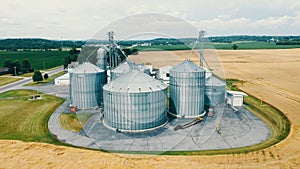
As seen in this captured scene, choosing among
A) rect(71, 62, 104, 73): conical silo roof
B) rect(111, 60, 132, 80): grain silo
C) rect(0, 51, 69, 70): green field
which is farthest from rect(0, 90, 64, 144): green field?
rect(0, 51, 69, 70): green field

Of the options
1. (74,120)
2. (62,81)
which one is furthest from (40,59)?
(74,120)

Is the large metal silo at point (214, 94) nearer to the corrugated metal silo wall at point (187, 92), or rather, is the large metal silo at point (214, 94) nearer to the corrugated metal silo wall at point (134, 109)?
the corrugated metal silo wall at point (187, 92)

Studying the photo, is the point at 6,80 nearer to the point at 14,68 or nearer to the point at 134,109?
the point at 14,68

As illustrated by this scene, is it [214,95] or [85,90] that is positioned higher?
[85,90]

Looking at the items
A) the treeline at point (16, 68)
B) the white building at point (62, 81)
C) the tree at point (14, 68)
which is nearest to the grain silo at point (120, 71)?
the white building at point (62, 81)

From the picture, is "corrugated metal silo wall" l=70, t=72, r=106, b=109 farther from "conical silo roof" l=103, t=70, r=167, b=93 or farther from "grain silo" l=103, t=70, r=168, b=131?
"grain silo" l=103, t=70, r=168, b=131

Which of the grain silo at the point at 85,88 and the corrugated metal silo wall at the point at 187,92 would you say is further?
the grain silo at the point at 85,88
